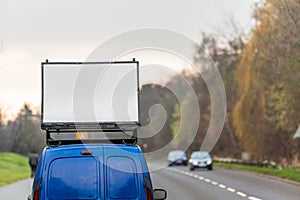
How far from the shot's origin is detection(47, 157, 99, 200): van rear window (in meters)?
9.34

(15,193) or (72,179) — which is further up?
(72,179)

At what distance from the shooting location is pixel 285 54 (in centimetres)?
3878

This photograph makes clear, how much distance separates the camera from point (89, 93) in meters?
13.0

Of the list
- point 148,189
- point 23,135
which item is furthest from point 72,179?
point 23,135

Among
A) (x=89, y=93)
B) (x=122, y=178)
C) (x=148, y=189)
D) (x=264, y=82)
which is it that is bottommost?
(x=148, y=189)

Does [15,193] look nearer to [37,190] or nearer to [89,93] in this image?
[89,93]

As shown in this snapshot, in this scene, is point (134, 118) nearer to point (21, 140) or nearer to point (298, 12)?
point (298, 12)

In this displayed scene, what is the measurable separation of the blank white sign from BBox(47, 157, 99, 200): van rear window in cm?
259

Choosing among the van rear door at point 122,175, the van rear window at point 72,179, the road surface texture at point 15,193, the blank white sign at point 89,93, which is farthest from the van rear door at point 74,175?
the road surface texture at point 15,193

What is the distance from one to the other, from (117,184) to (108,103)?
11.3 ft

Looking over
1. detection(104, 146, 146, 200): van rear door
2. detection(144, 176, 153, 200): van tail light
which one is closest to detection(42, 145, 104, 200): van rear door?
detection(104, 146, 146, 200): van rear door

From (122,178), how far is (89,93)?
373 cm

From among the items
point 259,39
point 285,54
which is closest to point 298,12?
point 285,54

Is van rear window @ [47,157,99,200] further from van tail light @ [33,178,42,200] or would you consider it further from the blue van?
van tail light @ [33,178,42,200]
